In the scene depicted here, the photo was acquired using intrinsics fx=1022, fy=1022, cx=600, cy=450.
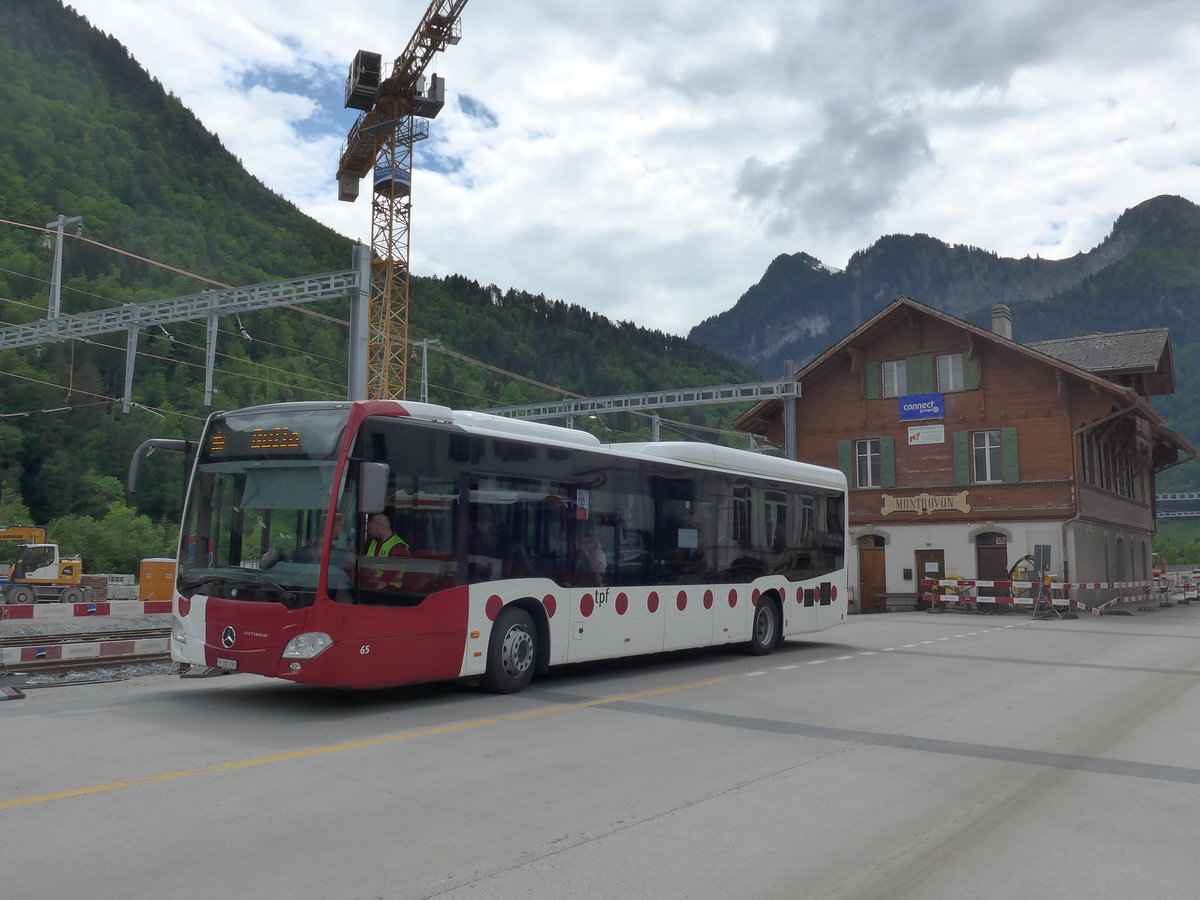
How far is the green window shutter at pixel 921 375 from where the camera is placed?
3400 centimetres

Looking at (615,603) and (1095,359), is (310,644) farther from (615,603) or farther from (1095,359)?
(1095,359)

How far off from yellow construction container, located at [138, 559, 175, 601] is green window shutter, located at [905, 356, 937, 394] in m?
24.7

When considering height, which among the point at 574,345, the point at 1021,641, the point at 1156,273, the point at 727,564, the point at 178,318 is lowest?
the point at 1021,641

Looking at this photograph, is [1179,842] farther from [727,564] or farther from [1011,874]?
[727,564]

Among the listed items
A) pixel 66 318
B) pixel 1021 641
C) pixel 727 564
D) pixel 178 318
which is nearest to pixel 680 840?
pixel 727 564

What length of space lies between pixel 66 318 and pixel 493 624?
27.9m

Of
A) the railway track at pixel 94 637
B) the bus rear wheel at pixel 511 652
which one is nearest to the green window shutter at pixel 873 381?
the railway track at pixel 94 637

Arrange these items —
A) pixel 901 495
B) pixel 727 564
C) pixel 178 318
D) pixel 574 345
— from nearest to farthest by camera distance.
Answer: pixel 727 564 < pixel 178 318 < pixel 901 495 < pixel 574 345

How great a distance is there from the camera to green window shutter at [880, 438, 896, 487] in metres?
34.1

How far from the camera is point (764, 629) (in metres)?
14.9

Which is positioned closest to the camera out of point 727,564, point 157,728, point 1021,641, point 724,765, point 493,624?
point 724,765

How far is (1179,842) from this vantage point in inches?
213

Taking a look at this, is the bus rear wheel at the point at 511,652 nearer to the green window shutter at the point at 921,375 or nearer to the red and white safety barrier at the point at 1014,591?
the red and white safety barrier at the point at 1014,591

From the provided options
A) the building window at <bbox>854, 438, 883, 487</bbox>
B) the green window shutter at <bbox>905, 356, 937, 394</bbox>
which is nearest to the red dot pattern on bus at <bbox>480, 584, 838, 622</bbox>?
the building window at <bbox>854, 438, 883, 487</bbox>
